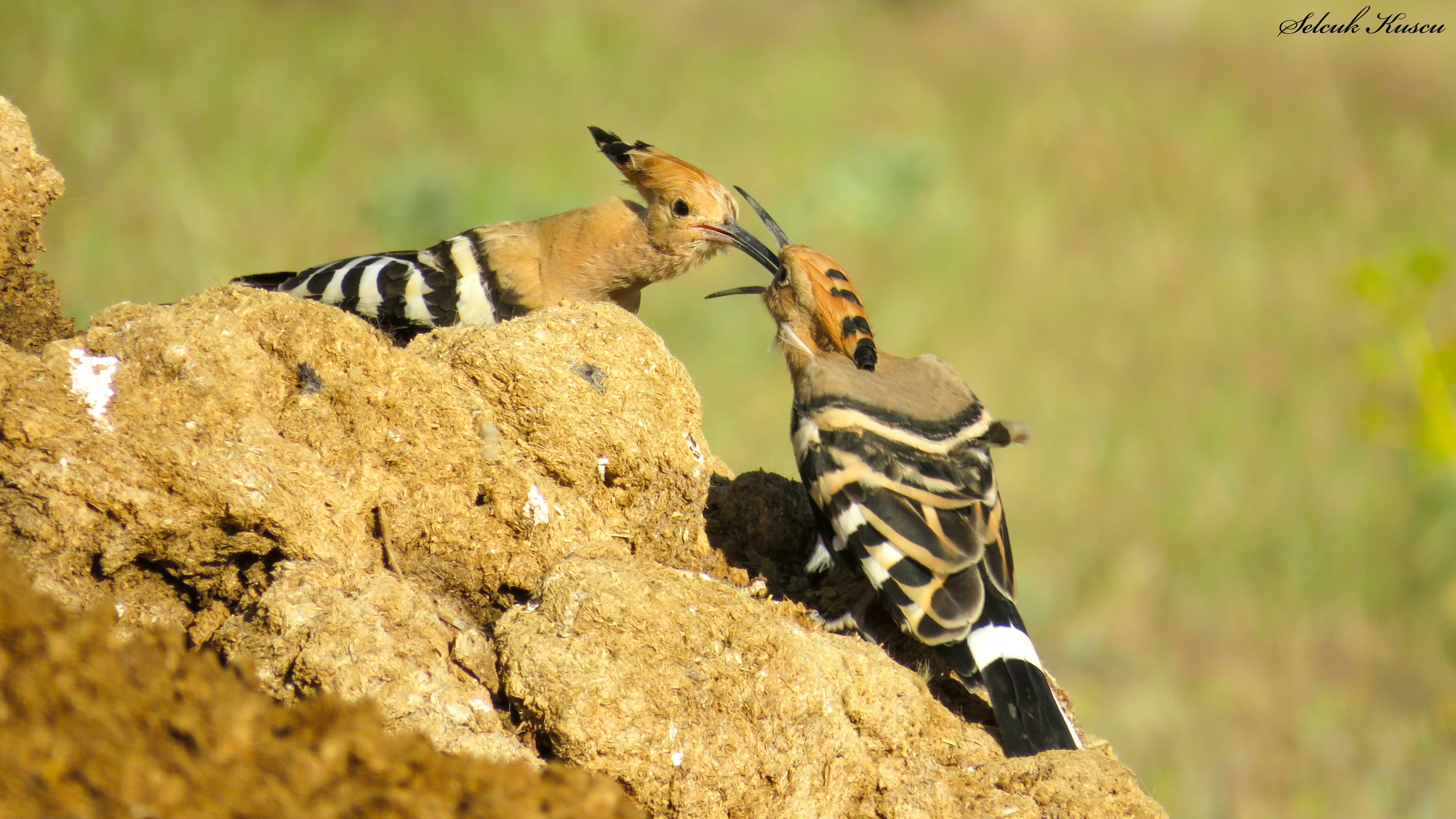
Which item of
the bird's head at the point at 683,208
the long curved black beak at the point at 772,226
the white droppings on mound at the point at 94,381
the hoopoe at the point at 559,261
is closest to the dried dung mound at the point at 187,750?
the white droppings on mound at the point at 94,381

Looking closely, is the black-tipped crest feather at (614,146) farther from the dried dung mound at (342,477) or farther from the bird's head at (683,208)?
the dried dung mound at (342,477)

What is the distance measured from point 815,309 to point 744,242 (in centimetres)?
50

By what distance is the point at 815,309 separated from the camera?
3623mm

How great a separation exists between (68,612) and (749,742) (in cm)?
107

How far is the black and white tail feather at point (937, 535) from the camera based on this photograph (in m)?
2.48

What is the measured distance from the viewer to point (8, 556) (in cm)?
171

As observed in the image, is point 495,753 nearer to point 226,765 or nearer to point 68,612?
point 226,765

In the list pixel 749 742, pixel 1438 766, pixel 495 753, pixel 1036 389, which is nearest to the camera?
pixel 495 753

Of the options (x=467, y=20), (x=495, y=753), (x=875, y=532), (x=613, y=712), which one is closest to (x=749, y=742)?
(x=613, y=712)

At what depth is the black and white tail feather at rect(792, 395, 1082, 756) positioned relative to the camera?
2479 mm

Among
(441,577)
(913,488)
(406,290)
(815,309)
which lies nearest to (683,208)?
(815,309)

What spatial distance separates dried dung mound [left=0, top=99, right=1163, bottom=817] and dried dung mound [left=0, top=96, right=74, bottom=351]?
0.31m

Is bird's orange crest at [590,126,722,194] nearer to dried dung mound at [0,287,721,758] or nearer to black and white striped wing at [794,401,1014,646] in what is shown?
black and white striped wing at [794,401,1014,646]

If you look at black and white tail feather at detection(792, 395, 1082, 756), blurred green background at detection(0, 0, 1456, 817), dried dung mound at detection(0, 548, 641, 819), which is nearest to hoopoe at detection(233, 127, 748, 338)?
black and white tail feather at detection(792, 395, 1082, 756)
